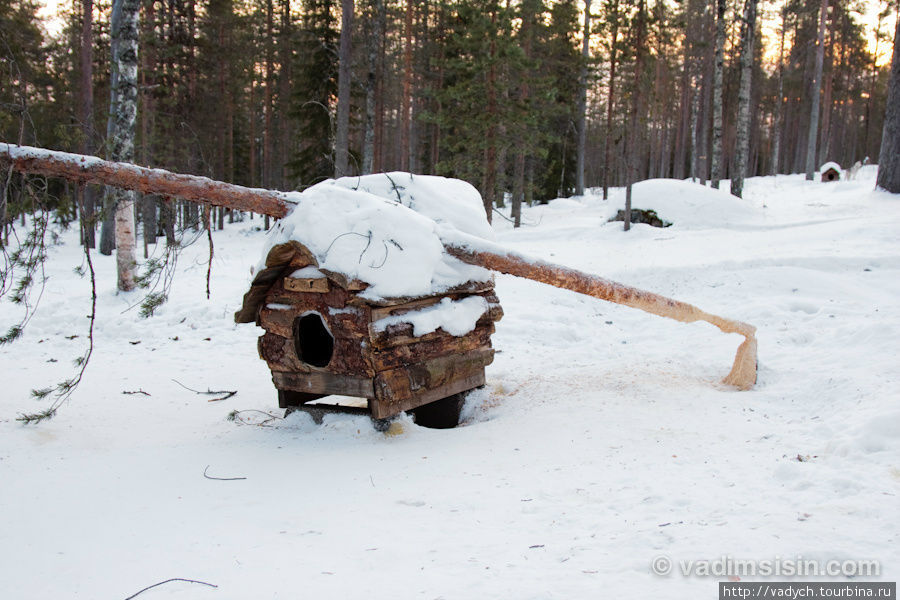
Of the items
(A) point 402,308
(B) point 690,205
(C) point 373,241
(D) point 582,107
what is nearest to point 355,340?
(A) point 402,308

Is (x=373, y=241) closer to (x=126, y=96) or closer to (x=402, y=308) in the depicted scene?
(x=402, y=308)

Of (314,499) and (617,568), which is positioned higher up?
(617,568)

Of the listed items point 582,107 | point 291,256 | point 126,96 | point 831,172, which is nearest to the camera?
point 291,256

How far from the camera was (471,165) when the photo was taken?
48.4ft

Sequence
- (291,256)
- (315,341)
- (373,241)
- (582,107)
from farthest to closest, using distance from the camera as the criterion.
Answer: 1. (582,107)
2. (315,341)
3. (291,256)
4. (373,241)

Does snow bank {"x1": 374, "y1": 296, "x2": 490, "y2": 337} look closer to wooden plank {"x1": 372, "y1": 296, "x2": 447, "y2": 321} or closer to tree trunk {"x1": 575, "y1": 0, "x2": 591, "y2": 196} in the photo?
wooden plank {"x1": 372, "y1": 296, "x2": 447, "y2": 321}

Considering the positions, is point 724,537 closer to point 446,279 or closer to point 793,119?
point 446,279

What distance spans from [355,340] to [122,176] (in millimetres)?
2113

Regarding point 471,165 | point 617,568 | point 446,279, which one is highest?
point 471,165

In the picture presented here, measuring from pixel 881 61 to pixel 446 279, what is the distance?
45.7 metres

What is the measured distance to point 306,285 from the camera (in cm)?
472

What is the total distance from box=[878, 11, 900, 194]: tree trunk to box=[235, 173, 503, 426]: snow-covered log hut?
11743 millimetres

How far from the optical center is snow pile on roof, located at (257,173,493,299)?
4449 millimetres

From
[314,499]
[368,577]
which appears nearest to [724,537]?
[368,577]
